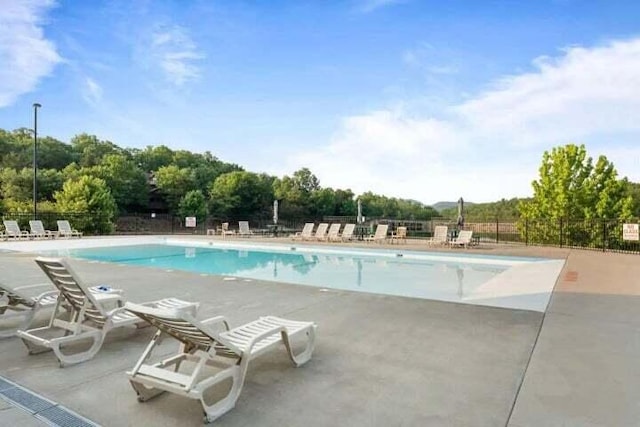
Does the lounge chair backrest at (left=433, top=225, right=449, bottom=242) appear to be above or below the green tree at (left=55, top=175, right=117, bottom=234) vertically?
below

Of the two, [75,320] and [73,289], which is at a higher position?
[73,289]

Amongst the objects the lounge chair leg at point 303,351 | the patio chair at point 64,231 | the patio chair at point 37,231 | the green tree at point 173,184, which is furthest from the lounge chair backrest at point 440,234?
the green tree at point 173,184

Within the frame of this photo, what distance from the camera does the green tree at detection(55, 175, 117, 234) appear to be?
20.6 meters

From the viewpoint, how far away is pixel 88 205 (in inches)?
A: 818

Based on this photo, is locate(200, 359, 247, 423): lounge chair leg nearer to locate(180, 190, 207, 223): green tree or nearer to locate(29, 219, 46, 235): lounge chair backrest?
locate(29, 219, 46, 235): lounge chair backrest

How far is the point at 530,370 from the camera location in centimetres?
305

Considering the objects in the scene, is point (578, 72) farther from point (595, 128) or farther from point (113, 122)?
point (113, 122)

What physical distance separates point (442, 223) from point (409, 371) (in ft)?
58.3

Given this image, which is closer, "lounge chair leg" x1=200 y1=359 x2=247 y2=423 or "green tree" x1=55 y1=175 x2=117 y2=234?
"lounge chair leg" x1=200 y1=359 x2=247 y2=423

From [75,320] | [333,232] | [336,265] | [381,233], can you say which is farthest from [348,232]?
[75,320]

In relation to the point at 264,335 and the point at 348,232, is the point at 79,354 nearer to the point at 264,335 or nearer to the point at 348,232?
the point at 264,335

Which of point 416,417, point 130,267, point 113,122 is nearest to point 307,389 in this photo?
point 416,417

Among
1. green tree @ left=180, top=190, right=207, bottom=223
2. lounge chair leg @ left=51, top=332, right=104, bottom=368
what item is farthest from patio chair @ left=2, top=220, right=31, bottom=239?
lounge chair leg @ left=51, top=332, right=104, bottom=368

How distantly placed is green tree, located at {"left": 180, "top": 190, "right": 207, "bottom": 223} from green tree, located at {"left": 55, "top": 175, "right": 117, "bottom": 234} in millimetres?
5777
